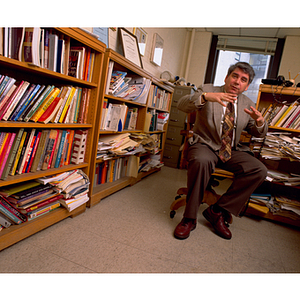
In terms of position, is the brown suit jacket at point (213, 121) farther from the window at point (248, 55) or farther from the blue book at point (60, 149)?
the window at point (248, 55)

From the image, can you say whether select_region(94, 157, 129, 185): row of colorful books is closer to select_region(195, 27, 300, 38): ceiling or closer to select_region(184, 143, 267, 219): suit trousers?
select_region(184, 143, 267, 219): suit trousers

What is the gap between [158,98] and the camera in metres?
2.87

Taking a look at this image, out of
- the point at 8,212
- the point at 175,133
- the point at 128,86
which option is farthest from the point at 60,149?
the point at 175,133

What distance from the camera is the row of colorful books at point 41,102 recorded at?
1064mm

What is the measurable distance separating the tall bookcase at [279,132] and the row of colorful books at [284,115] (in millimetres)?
40

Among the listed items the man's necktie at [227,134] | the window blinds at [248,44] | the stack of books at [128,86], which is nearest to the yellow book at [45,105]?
the stack of books at [128,86]

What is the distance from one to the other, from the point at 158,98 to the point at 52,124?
72.0 inches

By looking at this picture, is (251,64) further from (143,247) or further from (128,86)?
(143,247)

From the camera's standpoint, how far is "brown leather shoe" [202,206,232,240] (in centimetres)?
157

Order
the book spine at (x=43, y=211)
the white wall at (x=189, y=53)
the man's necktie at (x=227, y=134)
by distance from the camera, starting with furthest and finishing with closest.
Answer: the white wall at (x=189, y=53) → the man's necktie at (x=227, y=134) → the book spine at (x=43, y=211)

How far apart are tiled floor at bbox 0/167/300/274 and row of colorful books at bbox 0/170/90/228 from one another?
0.14 m
